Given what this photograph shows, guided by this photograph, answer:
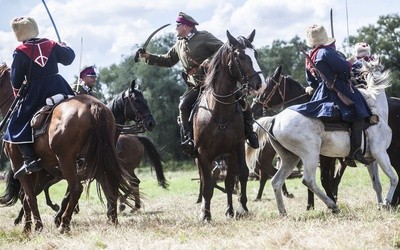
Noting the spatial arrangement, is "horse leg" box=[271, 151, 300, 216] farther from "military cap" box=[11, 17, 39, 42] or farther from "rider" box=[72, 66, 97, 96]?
"rider" box=[72, 66, 97, 96]

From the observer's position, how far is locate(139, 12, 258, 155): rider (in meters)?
9.87

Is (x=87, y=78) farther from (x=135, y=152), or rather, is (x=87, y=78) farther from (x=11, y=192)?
(x=11, y=192)

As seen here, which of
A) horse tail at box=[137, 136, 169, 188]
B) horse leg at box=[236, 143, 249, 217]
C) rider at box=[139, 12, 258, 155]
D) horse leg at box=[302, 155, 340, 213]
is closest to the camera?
horse leg at box=[302, 155, 340, 213]

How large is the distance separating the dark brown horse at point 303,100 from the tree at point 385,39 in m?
41.1

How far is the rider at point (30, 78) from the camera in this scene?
28.8 feet

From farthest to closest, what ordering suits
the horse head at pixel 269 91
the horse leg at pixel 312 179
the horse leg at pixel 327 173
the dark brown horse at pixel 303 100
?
the horse head at pixel 269 91
the horse leg at pixel 327 173
the dark brown horse at pixel 303 100
the horse leg at pixel 312 179

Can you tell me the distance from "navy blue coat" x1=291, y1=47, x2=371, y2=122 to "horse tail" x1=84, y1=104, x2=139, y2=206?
8.43 feet

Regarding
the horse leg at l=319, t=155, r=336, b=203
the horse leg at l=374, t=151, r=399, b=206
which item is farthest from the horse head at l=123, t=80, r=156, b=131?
the horse leg at l=374, t=151, r=399, b=206

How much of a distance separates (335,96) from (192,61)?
252 cm

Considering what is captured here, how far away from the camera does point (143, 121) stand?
12586mm

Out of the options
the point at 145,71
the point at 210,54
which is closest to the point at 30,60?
the point at 210,54

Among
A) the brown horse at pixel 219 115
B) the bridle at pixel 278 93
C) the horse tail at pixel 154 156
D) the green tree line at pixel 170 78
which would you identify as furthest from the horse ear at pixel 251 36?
the green tree line at pixel 170 78

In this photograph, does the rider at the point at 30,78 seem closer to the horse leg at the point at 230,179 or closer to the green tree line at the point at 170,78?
the horse leg at the point at 230,179

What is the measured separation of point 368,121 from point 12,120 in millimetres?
4949
